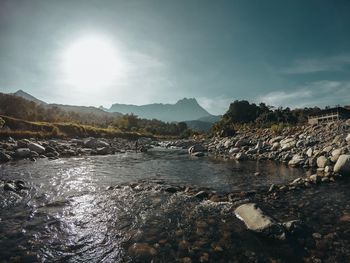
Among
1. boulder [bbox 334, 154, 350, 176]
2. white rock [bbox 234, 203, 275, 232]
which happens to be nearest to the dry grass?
white rock [bbox 234, 203, 275, 232]

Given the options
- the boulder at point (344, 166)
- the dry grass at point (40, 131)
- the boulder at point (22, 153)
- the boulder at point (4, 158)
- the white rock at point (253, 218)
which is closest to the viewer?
the white rock at point (253, 218)

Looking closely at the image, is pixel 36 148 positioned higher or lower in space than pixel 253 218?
higher

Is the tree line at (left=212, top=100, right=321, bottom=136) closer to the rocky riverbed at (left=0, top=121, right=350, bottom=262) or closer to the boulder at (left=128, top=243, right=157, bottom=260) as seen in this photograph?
the rocky riverbed at (left=0, top=121, right=350, bottom=262)

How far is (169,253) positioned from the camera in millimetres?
6102

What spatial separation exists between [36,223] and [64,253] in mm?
2445

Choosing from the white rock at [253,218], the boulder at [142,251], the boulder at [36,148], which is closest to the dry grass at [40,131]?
the boulder at [36,148]

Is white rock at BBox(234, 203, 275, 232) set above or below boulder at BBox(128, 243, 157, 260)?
above

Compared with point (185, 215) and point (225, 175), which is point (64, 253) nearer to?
point (185, 215)

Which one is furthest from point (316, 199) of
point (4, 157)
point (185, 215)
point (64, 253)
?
point (4, 157)

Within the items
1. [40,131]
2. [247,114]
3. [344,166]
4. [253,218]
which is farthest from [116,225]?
[247,114]

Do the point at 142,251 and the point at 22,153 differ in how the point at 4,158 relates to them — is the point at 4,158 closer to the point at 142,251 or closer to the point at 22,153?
the point at 22,153

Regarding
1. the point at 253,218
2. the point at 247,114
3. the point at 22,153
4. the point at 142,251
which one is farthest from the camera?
the point at 247,114

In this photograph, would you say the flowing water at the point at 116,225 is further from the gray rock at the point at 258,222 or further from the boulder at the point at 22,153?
the boulder at the point at 22,153

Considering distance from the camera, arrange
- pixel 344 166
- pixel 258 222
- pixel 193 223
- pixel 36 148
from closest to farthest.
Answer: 1. pixel 258 222
2. pixel 193 223
3. pixel 344 166
4. pixel 36 148
